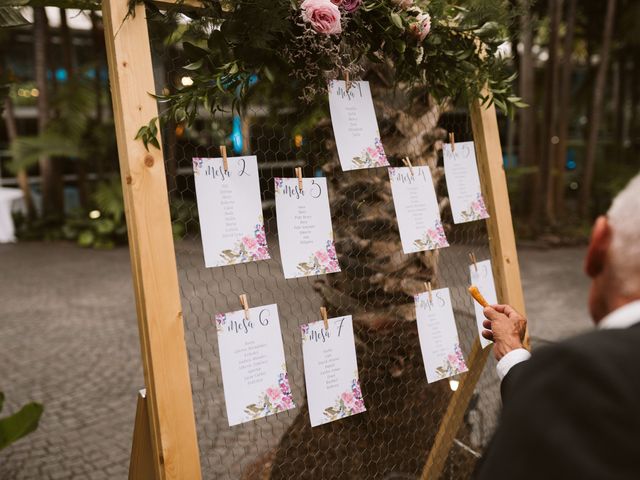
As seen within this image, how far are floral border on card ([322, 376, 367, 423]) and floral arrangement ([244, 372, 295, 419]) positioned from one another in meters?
0.17

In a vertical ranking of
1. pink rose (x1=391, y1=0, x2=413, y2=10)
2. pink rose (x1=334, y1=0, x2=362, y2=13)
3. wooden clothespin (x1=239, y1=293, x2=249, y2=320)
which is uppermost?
pink rose (x1=391, y1=0, x2=413, y2=10)

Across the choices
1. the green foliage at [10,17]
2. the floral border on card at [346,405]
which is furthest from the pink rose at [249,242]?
the green foliage at [10,17]

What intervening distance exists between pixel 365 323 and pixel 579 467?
55.6 inches

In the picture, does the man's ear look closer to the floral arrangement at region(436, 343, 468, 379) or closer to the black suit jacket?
the black suit jacket

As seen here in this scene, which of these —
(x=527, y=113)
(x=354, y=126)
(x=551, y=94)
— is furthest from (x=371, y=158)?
(x=527, y=113)

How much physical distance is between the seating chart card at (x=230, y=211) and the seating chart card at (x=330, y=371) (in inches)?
12.6

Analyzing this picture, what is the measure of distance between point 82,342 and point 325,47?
4555 millimetres

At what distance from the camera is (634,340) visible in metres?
0.80

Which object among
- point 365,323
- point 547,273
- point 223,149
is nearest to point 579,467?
point 223,149

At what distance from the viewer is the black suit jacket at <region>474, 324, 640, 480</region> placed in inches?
30.2

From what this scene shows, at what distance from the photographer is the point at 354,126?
1801mm

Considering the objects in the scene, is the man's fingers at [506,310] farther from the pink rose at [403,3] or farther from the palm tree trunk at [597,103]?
the palm tree trunk at [597,103]

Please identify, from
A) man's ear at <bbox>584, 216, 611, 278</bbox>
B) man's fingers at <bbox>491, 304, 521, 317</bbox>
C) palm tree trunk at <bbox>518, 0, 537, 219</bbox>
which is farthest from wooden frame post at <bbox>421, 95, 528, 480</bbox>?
palm tree trunk at <bbox>518, 0, 537, 219</bbox>

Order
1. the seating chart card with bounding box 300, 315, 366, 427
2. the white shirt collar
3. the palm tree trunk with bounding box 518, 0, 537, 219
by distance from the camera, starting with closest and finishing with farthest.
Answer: the white shirt collar < the seating chart card with bounding box 300, 315, 366, 427 < the palm tree trunk with bounding box 518, 0, 537, 219
